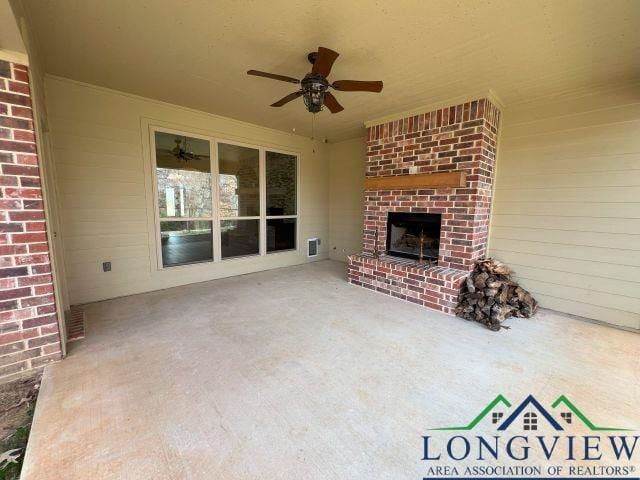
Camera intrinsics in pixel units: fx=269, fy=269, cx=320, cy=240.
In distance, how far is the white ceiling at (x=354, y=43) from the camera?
190cm

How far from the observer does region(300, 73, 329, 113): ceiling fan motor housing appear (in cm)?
238

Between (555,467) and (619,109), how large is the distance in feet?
11.5

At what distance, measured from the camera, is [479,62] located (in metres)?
2.53

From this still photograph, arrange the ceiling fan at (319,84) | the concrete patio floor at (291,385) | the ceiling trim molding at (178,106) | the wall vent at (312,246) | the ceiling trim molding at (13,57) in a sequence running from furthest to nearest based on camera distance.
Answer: the wall vent at (312,246)
the ceiling trim molding at (178,106)
the ceiling fan at (319,84)
the ceiling trim molding at (13,57)
the concrete patio floor at (291,385)

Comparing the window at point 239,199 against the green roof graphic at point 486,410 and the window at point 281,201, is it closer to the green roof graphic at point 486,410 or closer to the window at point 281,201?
the window at point 281,201

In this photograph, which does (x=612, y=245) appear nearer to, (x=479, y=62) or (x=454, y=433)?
(x=479, y=62)

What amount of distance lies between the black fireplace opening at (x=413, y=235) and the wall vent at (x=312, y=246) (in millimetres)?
2017

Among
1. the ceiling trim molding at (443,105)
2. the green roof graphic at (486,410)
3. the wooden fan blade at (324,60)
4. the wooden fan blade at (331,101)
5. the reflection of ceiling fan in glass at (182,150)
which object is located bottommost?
the green roof graphic at (486,410)

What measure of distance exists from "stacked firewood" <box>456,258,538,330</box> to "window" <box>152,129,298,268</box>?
3366 mm

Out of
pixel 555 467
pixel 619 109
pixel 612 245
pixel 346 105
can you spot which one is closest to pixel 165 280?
pixel 346 105

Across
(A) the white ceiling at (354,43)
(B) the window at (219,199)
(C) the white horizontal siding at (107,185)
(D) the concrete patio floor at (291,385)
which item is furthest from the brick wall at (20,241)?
(B) the window at (219,199)

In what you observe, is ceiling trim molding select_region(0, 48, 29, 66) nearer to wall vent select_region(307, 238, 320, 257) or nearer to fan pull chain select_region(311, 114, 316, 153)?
fan pull chain select_region(311, 114, 316, 153)

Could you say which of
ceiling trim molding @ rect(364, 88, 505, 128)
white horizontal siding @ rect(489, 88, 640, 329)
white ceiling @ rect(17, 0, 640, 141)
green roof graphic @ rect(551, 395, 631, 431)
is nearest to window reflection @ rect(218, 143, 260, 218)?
white ceiling @ rect(17, 0, 640, 141)

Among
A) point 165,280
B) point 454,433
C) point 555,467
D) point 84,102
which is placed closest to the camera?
point 555,467
